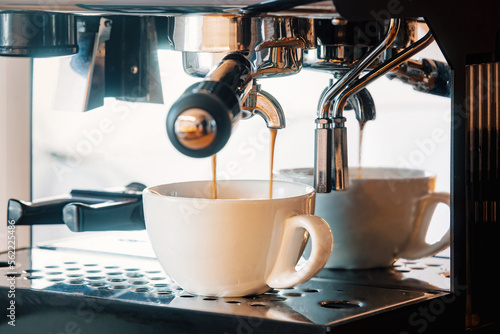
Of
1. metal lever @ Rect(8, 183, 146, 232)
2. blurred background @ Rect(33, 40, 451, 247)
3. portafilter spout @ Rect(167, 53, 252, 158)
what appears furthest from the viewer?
blurred background @ Rect(33, 40, 451, 247)

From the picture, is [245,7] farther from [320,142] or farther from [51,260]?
[51,260]

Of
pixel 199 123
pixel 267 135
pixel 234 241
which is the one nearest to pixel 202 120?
pixel 199 123

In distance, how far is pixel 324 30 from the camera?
1.73 ft

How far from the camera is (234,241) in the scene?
0.47 m

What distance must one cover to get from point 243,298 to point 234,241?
0.04 meters

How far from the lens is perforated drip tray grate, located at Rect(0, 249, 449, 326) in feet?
1.51

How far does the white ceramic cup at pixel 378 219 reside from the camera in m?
0.60

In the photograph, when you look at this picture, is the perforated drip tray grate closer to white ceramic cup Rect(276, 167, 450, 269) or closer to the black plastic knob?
white ceramic cup Rect(276, 167, 450, 269)

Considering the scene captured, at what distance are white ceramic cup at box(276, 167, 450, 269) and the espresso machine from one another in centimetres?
1

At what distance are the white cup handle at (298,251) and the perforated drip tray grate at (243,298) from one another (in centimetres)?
1

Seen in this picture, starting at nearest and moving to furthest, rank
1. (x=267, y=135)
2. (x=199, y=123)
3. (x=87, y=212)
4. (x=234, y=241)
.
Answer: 1. (x=199, y=123)
2. (x=234, y=241)
3. (x=87, y=212)
4. (x=267, y=135)

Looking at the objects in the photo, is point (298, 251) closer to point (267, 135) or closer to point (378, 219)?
point (378, 219)

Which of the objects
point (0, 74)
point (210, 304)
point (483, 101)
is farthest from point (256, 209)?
point (0, 74)

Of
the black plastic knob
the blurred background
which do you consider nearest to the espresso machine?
the black plastic knob
